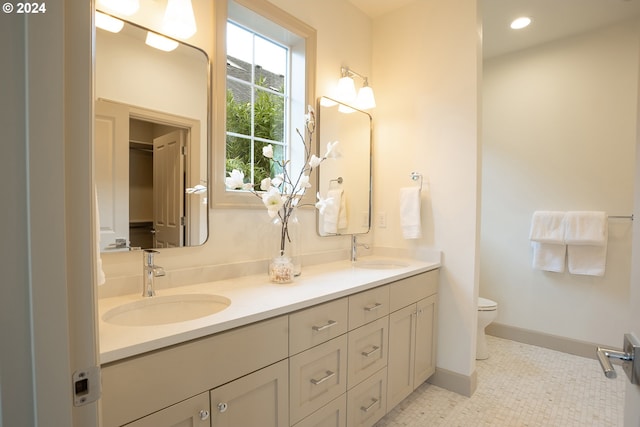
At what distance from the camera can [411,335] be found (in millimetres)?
1907

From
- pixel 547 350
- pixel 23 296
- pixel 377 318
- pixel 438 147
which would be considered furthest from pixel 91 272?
pixel 547 350

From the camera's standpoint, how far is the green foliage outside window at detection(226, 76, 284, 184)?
5.44 feet

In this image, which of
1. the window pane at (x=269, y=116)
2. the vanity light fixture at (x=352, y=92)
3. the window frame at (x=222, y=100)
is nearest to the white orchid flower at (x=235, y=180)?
the window frame at (x=222, y=100)

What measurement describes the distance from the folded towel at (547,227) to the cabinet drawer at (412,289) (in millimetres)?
1254

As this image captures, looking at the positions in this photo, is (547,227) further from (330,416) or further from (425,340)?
(330,416)

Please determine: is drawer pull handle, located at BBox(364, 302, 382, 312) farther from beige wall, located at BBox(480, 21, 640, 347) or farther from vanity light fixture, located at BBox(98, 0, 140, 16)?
beige wall, located at BBox(480, 21, 640, 347)

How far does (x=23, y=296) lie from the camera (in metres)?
0.40

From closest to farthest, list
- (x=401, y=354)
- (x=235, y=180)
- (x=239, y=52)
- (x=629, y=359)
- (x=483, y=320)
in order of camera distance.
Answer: (x=629, y=359) < (x=235, y=180) < (x=239, y=52) < (x=401, y=354) < (x=483, y=320)

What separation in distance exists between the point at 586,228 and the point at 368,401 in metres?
2.26

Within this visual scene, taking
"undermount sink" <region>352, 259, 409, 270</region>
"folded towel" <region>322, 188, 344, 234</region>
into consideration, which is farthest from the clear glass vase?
"undermount sink" <region>352, 259, 409, 270</region>

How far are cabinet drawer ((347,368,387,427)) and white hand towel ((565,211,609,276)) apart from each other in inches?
80.1

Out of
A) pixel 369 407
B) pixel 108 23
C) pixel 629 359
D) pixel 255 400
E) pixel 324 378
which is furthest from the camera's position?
pixel 369 407

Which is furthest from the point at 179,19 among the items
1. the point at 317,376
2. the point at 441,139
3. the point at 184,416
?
the point at 441,139

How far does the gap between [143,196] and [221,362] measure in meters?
0.80
